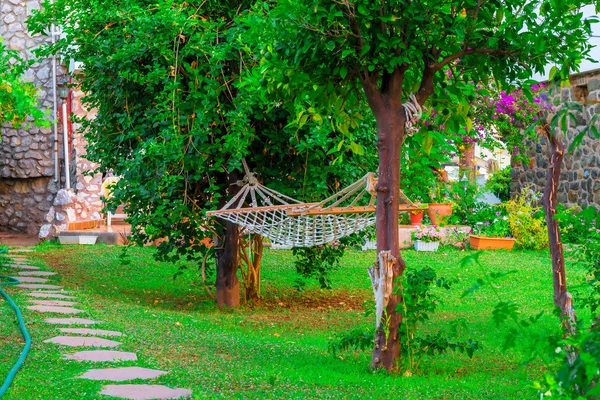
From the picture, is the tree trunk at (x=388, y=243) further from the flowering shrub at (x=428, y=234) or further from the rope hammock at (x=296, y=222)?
the flowering shrub at (x=428, y=234)

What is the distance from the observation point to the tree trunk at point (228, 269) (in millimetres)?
6742

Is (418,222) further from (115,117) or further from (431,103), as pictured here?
(431,103)

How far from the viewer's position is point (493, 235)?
1036cm

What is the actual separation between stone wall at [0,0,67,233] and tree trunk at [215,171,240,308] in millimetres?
6067

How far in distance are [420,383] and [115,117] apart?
3719 mm

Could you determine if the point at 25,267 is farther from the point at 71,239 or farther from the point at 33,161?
the point at 33,161

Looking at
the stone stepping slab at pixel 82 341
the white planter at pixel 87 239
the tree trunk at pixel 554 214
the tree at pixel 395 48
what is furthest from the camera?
the white planter at pixel 87 239

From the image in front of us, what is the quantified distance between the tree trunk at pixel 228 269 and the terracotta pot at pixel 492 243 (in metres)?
4.33

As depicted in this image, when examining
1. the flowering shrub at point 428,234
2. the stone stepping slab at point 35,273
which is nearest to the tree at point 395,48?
the stone stepping slab at point 35,273

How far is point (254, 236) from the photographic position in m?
7.06

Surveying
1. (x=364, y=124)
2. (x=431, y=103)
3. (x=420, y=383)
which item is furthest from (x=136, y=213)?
(x=420, y=383)

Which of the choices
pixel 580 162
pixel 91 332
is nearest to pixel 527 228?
pixel 580 162

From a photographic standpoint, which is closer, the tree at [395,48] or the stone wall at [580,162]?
the tree at [395,48]

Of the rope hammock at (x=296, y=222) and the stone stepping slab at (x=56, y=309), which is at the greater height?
the rope hammock at (x=296, y=222)
